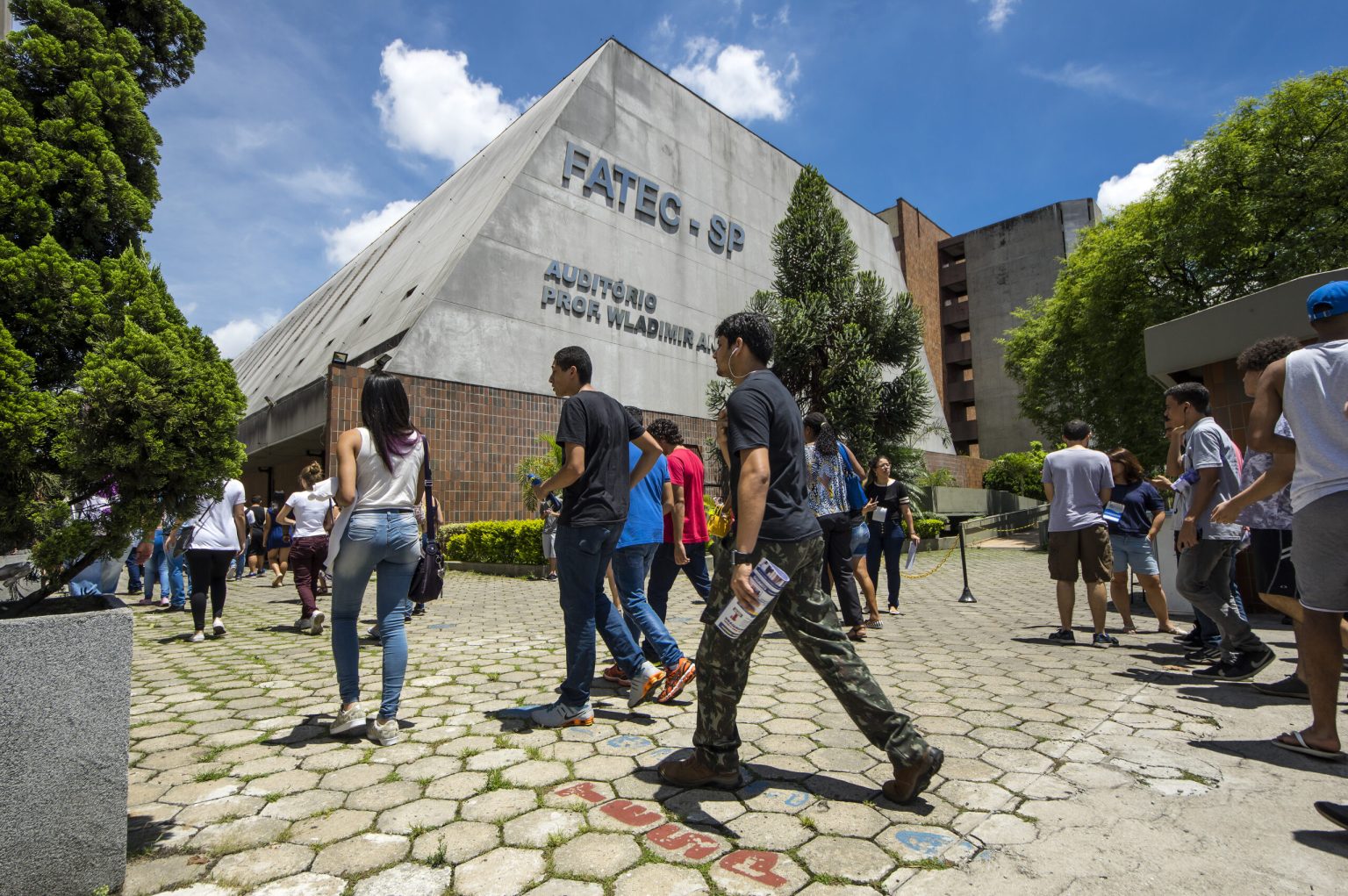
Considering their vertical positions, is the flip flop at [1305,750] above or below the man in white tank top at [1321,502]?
below

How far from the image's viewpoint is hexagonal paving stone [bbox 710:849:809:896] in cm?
211

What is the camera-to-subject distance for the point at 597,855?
2.33m

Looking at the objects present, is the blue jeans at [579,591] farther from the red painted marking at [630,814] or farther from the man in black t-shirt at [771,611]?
the red painted marking at [630,814]

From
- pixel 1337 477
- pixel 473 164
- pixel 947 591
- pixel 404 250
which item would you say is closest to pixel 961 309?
pixel 473 164

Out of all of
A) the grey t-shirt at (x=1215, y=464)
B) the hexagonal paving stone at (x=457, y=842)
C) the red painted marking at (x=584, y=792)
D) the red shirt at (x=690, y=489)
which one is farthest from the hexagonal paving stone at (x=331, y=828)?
the grey t-shirt at (x=1215, y=464)

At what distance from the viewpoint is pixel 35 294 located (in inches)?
102

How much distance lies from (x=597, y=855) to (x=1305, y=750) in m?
2.98

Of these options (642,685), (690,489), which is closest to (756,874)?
(642,685)

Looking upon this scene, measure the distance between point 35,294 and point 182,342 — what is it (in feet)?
1.56

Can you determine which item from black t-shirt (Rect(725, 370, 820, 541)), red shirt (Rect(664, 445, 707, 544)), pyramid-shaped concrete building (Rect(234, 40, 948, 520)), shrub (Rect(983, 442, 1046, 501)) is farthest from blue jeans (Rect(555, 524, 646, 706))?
shrub (Rect(983, 442, 1046, 501))

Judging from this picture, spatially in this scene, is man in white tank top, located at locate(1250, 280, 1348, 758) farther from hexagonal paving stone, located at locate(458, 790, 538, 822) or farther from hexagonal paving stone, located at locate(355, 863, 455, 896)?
hexagonal paving stone, located at locate(355, 863, 455, 896)

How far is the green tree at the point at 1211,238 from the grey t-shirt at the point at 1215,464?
17.2 metres

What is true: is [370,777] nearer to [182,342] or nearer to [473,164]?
[182,342]

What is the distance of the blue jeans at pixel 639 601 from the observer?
4168 mm
